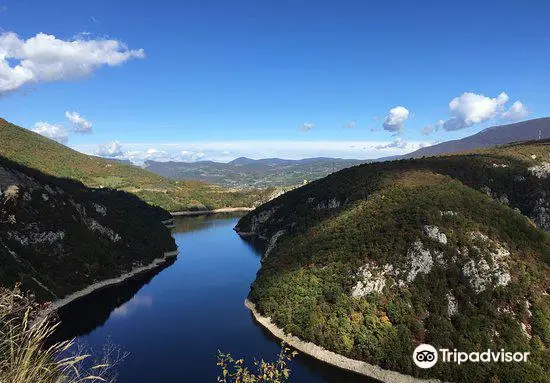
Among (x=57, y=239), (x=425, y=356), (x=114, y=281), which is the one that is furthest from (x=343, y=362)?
(x=57, y=239)

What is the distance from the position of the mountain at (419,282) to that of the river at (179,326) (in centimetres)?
718

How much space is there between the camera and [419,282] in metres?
84.2

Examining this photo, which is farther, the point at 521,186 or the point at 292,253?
the point at 521,186

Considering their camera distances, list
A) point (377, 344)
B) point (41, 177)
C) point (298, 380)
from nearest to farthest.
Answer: point (298, 380) → point (377, 344) → point (41, 177)

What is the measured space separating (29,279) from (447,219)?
3615 inches

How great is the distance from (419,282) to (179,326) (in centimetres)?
4974

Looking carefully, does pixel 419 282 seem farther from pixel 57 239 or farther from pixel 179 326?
pixel 57 239

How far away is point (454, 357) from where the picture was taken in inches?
2800

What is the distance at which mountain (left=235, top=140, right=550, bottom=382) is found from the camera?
73.2 metres

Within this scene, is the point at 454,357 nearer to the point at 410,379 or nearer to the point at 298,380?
the point at 410,379

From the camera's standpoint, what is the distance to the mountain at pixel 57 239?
98625 millimetres

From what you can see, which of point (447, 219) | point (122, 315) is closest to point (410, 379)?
point (447, 219)

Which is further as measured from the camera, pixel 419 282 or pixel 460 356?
pixel 419 282

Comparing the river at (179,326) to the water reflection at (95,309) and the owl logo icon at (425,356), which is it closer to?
the water reflection at (95,309)
